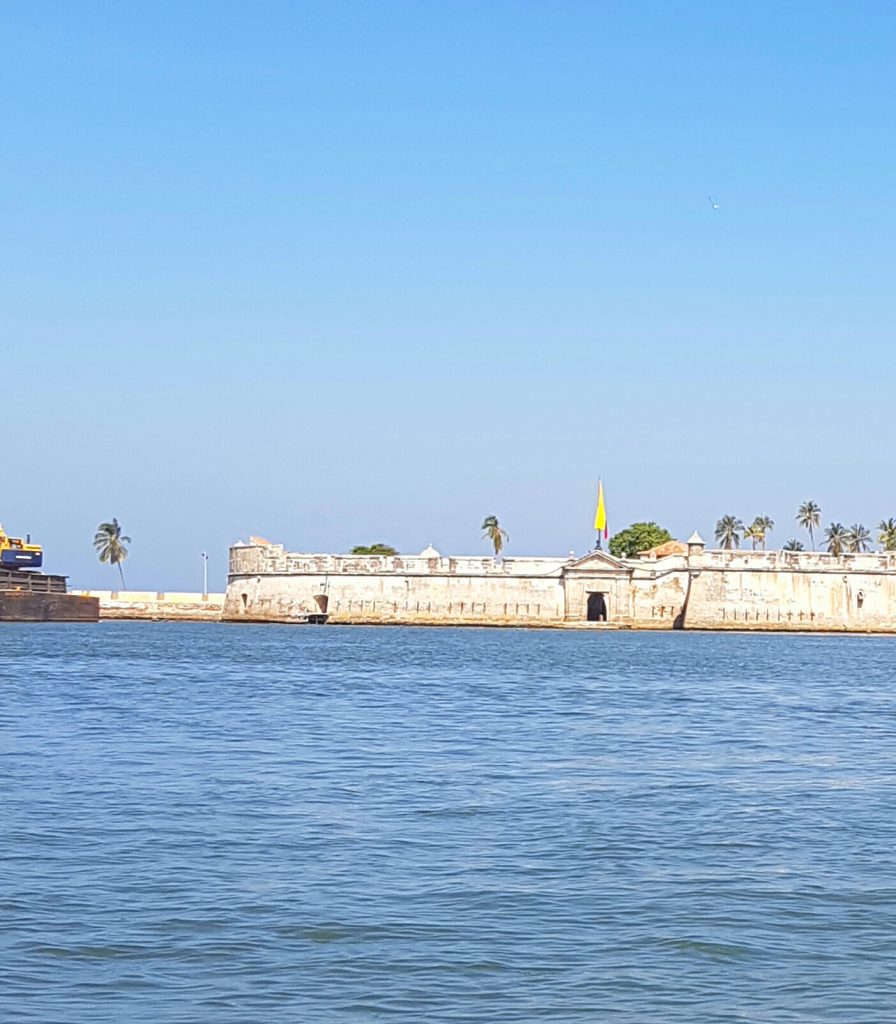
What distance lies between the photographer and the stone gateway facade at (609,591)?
74.3 m

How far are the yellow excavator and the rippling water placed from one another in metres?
54.0

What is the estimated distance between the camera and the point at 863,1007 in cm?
758

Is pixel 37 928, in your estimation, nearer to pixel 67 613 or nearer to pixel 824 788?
pixel 824 788

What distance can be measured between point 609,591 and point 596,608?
2.53 m

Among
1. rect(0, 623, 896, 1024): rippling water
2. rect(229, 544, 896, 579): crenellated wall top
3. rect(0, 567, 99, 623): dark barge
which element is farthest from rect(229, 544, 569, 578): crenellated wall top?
rect(0, 623, 896, 1024): rippling water

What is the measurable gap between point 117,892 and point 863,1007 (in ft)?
15.2

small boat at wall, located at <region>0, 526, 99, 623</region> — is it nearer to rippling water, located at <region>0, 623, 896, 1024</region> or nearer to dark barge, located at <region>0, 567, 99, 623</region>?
dark barge, located at <region>0, 567, 99, 623</region>

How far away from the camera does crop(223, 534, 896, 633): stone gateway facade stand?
74312mm

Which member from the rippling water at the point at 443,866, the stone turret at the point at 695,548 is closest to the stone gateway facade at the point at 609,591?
the stone turret at the point at 695,548

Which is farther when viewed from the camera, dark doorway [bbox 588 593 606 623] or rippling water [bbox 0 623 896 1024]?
dark doorway [bbox 588 593 606 623]

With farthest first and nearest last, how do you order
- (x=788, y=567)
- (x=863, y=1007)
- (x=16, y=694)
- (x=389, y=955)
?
(x=788, y=567) → (x=16, y=694) → (x=389, y=955) → (x=863, y=1007)

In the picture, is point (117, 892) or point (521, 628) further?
point (521, 628)

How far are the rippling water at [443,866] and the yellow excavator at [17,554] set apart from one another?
177 ft

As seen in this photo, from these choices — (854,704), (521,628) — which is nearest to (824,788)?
(854,704)
